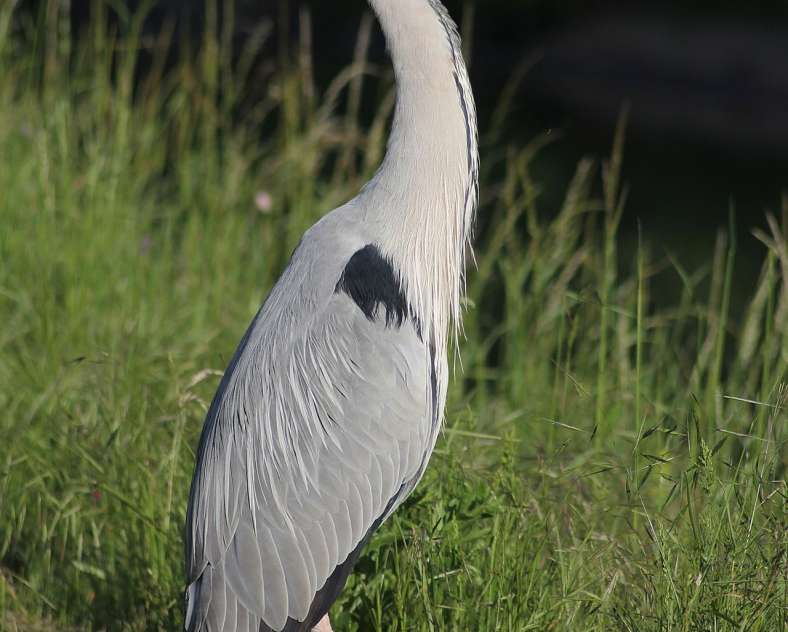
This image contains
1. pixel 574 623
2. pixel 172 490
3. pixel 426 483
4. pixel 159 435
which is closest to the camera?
pixel 574 623

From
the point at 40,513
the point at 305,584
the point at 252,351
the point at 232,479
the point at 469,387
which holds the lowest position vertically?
the point at 469,387

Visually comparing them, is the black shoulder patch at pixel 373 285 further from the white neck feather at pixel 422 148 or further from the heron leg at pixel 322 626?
the heron leg at pixel 322 626

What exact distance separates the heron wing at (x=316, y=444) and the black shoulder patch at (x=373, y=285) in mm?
13

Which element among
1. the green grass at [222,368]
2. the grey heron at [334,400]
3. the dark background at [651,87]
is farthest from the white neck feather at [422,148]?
the dark background at [651,87]

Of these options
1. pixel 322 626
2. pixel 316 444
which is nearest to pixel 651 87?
pixel 316 444

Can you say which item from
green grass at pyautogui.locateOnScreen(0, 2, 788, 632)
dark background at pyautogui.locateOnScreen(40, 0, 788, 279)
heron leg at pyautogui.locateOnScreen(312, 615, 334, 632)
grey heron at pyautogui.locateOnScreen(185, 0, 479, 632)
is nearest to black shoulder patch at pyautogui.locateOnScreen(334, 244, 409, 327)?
grey heron at pyautogui.locateOnScreen(185, 0, 479, 632)

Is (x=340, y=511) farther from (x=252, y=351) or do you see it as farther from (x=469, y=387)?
(x=469, y=387)

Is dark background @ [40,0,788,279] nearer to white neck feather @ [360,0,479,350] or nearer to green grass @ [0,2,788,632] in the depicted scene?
green grass @ [0,2,788,632]

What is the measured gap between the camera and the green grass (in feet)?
8.57

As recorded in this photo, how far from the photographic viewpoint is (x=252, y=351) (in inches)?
115

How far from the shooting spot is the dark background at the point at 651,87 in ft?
37.6

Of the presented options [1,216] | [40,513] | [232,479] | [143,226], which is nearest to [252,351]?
[232,479]

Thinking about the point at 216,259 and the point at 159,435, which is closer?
the point at 159,435

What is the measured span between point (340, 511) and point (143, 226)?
111 inches
